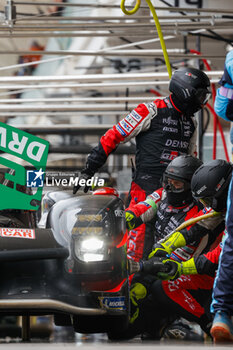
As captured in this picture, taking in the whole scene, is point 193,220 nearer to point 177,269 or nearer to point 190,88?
point 177,269

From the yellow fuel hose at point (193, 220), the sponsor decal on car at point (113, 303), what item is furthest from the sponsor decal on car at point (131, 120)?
the sponsor decal on car at point (113, 303)

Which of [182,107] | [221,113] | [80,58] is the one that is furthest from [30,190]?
[80,58]

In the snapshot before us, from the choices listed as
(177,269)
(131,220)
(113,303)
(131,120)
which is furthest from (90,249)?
(131,120)

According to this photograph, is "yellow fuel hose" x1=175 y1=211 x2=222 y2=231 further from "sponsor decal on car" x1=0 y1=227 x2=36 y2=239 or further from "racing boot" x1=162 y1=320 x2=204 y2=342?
"sponsor decal on car" x1=0 y1=227 x2=36 y2=239

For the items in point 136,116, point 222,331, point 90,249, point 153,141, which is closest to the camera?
point 222,331

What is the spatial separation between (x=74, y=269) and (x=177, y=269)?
3.07 ft

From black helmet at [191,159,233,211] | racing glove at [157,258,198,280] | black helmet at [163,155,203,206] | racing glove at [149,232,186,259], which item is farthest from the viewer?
black helmet at [163,155,203,206]

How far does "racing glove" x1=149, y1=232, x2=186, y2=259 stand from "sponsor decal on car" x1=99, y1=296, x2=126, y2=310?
89 cm

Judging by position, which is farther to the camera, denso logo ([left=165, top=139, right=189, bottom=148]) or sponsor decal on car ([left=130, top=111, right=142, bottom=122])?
denso logo ([left=165, top=139, right=189, bottom=148])

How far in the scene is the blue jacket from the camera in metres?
4.02

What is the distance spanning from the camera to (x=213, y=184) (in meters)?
4.55

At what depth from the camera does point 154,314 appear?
5250 millimetres

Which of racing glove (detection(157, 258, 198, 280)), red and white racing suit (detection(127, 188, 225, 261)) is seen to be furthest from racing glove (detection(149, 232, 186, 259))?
racing glove (detection(157, 258, 198, 280))

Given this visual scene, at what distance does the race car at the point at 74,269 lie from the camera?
12.9ft
